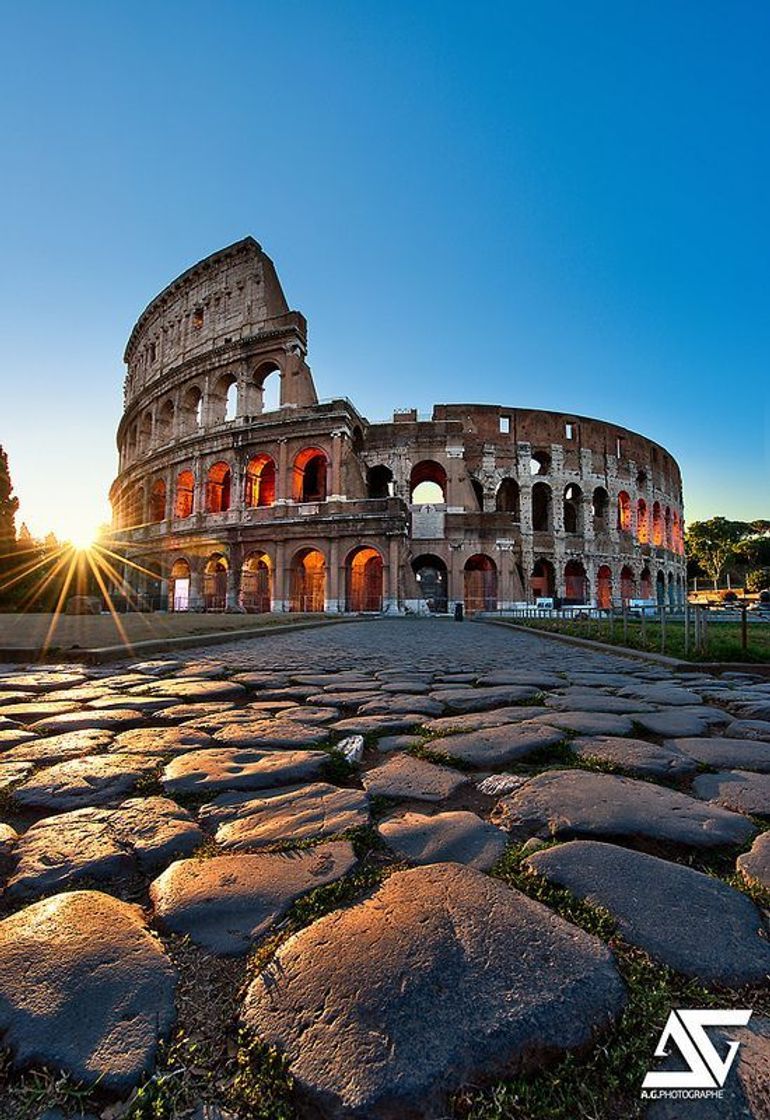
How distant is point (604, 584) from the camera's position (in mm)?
31516

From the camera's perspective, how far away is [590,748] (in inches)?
86.1

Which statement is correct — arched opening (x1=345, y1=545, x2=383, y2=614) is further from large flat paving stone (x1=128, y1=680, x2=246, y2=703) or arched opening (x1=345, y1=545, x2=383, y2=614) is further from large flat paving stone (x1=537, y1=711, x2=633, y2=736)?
large flat paving stone (x1=537, y1=711, x2=633, y2=736)

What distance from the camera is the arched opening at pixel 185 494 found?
27.3m

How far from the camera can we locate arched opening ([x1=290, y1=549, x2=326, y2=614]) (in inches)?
920

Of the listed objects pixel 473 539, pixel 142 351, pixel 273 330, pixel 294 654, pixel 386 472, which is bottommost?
pixel 294 654

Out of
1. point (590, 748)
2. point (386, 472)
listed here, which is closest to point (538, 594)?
point (386, 472)

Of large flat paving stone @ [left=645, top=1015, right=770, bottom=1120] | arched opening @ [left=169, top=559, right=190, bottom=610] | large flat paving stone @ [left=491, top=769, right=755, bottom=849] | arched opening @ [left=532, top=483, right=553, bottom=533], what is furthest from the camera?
arched opening @ [left=532, top=483, right=553, bottom=533]

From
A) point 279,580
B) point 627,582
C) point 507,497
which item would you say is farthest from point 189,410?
point 627,582

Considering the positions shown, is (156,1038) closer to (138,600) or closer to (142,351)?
(138,600)

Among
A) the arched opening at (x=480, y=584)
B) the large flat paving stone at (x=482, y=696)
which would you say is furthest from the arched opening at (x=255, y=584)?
the large flat paving stone at (x=482, y=696)

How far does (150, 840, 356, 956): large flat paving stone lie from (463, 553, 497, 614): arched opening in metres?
24.3

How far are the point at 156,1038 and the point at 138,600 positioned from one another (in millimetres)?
28670

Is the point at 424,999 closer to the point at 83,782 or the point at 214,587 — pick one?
the point at 83,782

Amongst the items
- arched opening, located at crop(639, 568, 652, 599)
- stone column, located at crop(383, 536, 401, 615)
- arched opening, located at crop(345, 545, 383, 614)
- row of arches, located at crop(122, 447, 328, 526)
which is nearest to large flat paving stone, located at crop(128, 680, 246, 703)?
stone column, located at crop(383, 536, 401, 615)
